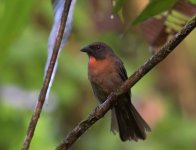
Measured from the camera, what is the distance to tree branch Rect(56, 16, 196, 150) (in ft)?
5.40

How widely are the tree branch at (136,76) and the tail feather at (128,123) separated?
98 centimetres

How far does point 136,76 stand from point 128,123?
1355mm

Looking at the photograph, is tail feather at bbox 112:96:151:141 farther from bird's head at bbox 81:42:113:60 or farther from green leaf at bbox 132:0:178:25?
green leaf at bbox 132:0:178:25

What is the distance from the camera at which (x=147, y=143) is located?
186 inches

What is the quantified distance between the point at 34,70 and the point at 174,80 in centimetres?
253

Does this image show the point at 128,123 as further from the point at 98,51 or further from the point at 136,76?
the point at 136,76

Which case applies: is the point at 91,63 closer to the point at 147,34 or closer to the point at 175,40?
the point at 147,34

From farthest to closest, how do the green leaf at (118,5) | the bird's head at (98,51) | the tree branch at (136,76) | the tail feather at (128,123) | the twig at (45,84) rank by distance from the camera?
1. the bird's head at (98,51)
2. the tail feather at (128,123)
3. the green leaf at (118,5)
4. the twig at (45,84)
5. the tree branch at (136,76)

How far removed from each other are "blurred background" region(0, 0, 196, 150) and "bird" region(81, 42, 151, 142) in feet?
0.75

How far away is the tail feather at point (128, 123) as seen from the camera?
9.37ft

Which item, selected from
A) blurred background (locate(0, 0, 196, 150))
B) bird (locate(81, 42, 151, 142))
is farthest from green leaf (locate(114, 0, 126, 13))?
blurred background (locate(0, 0, 196, 150))

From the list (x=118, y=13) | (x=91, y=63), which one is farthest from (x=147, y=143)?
(x=118, y=13)

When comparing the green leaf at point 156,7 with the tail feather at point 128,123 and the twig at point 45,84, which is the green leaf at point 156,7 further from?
the tail feather at point 128,123

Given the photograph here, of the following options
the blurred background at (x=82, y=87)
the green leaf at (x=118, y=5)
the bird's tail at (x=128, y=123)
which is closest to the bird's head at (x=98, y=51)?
the blurred background at (x=82, y=87)
